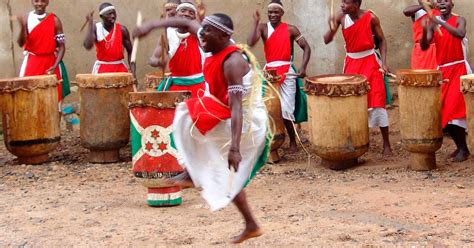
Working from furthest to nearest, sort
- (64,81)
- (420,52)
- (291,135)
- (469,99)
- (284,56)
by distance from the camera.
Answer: (64,81)
(420,52)
(291,135)
(284,56)
(469,99)

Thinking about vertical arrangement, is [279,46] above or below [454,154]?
above

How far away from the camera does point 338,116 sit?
866 centimetres

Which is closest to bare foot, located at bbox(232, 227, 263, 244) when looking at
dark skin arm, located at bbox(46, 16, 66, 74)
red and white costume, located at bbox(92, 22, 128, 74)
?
red and white costume, located at bbox(92, 22, 128, 74)

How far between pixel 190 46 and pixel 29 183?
81.1 inches

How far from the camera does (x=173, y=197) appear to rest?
751cm

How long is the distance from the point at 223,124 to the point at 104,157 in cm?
403

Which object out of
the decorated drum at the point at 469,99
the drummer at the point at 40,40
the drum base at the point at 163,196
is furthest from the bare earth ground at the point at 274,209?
the drummer at the point at 40,40

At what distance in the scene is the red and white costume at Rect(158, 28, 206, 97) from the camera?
820cm

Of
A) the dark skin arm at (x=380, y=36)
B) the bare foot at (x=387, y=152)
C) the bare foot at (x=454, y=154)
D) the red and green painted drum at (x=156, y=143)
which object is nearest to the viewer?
the red and green painted drum at (x=156, y=143)

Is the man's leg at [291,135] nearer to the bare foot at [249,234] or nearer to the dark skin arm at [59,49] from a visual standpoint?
the dark skin arm at [59,49]

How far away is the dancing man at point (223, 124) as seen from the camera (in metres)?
5.64

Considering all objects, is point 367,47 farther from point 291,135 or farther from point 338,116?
point 291,135

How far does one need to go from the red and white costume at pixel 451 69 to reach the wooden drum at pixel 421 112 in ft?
0.80

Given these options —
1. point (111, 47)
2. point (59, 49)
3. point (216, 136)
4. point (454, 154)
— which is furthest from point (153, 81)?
point (216, 136)
